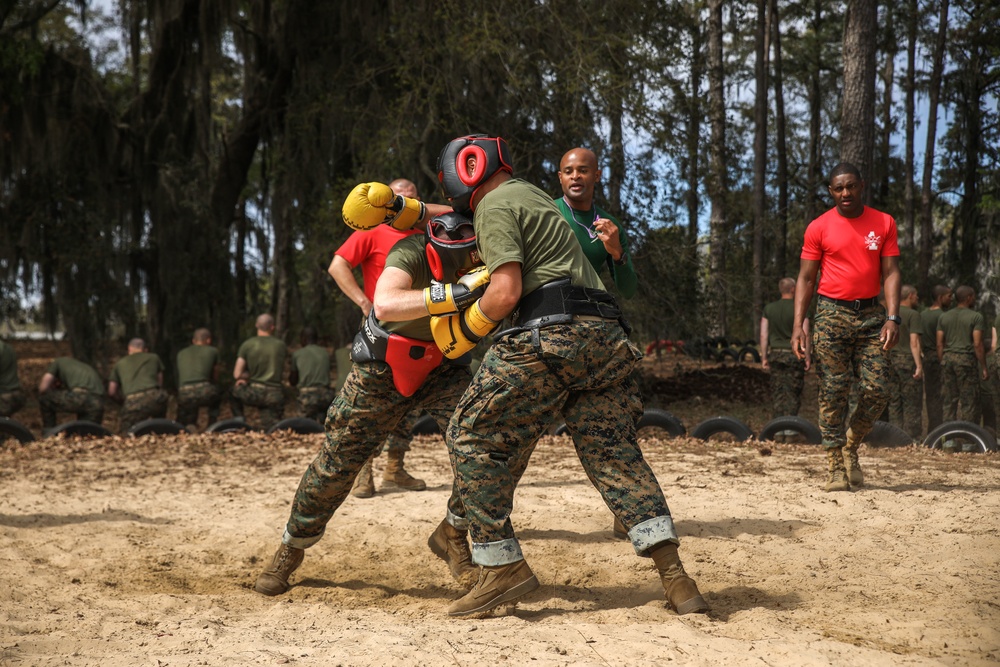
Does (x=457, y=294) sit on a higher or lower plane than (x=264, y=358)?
higher

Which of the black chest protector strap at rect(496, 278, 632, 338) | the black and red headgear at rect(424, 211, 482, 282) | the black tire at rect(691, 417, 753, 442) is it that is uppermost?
the black and red headgear at rect(424, 211, 482, 282)

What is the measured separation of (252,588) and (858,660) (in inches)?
118

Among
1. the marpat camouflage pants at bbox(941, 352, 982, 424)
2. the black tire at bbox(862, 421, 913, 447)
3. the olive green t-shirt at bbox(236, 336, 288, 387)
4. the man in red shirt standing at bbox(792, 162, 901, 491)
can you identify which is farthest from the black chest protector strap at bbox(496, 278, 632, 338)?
the olive green t-shirt at bbox(236, 336, 288, 387)

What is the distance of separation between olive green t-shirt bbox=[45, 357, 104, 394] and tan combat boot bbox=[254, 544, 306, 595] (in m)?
8.67

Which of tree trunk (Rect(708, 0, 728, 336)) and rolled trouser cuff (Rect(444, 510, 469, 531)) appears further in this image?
tree trunk (Rect(708, 0, 728, 336))

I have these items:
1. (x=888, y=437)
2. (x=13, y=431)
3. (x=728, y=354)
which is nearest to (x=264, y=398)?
(x=13, y=431)

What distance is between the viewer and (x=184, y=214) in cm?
1580

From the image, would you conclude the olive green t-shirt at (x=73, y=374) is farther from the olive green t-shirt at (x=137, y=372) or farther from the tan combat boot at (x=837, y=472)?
the tan combat boot at (x=837, y=472)

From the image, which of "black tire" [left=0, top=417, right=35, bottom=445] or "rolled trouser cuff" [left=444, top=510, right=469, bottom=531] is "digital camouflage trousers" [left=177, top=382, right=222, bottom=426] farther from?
"rolled trouser cuff" [left=444, top=510, right=469, bottom=531]

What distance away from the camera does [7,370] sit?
11.6 m

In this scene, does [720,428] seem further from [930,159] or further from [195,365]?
[930,159]

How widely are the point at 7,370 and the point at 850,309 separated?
32.4ft

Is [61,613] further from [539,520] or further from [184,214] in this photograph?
[184,214]

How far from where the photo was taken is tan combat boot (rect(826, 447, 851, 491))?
21.1 ft
